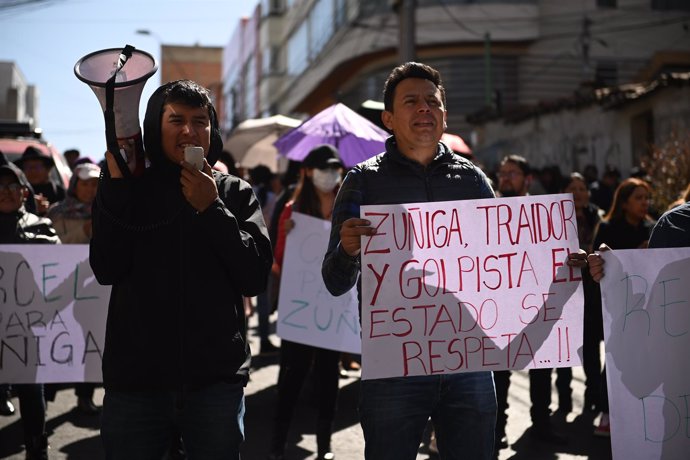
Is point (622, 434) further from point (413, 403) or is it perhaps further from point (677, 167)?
point (677, 167)

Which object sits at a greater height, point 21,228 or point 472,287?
point 21,228

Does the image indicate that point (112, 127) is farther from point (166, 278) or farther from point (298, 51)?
point (298, 51)

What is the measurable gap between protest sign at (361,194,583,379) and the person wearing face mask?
237 centimetres

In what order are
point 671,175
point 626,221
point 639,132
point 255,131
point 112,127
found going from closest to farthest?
point 112,127 < point 626,221 < point 671,175 < point 255,131 < point 639,132

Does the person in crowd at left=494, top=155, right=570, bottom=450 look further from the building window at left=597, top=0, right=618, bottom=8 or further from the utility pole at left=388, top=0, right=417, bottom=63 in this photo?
the building window at left=597, top=0, right=618, bottom=8

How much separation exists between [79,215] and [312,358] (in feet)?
7.66

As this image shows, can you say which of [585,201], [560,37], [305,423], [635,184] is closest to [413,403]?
[305,423]

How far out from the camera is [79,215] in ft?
23.5

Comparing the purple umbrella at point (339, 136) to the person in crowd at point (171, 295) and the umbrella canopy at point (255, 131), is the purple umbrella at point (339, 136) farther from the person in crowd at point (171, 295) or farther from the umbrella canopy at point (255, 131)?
the person in crowd at point (171, 295)

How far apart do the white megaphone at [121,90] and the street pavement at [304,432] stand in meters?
3.32

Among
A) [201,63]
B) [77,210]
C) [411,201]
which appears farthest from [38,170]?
[201,63]

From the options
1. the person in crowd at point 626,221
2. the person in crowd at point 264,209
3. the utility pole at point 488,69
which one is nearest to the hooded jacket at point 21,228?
the person in crowd at point 626,221

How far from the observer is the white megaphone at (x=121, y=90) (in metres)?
Answer: 2.95

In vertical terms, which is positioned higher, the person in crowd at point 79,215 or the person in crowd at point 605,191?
the person in crowd at point 605,191
